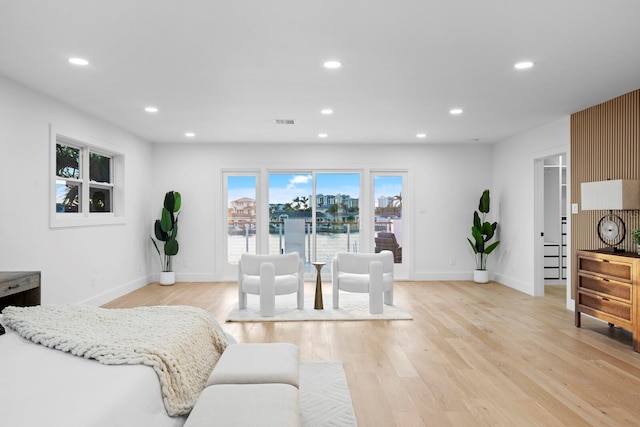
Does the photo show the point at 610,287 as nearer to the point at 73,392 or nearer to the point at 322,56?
the point at 322,56

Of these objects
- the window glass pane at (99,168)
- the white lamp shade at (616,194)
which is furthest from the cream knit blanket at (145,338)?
the white lamp shade at (616,194)

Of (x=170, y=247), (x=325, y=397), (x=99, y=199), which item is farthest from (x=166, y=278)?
(x=325, y=397)

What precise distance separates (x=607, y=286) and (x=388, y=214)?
152 inches

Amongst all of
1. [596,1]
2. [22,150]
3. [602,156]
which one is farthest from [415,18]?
[22,150]

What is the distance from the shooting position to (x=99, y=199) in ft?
18.9

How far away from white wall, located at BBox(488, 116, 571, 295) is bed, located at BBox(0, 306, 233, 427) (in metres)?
5.54

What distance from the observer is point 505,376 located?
3.10 metres

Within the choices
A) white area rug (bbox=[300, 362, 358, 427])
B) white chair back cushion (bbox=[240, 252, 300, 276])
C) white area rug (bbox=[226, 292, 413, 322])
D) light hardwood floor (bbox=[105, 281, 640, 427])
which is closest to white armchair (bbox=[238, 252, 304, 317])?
white chair back cushion (bbox=[240, 252, 300, 276])

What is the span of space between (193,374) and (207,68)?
2.50 metres

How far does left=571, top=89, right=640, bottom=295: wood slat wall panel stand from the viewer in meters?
4.24

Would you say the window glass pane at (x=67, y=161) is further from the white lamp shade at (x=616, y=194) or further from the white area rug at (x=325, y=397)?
the white lamp shade at (x=616, y=194)

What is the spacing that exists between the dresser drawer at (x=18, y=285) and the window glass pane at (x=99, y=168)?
252 cm

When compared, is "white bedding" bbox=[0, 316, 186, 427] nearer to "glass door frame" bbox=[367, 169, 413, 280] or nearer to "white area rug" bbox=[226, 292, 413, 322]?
"white area rug" bbox=[226, 292, 413, 322]

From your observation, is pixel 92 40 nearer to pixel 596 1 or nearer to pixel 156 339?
pixel 156 339
